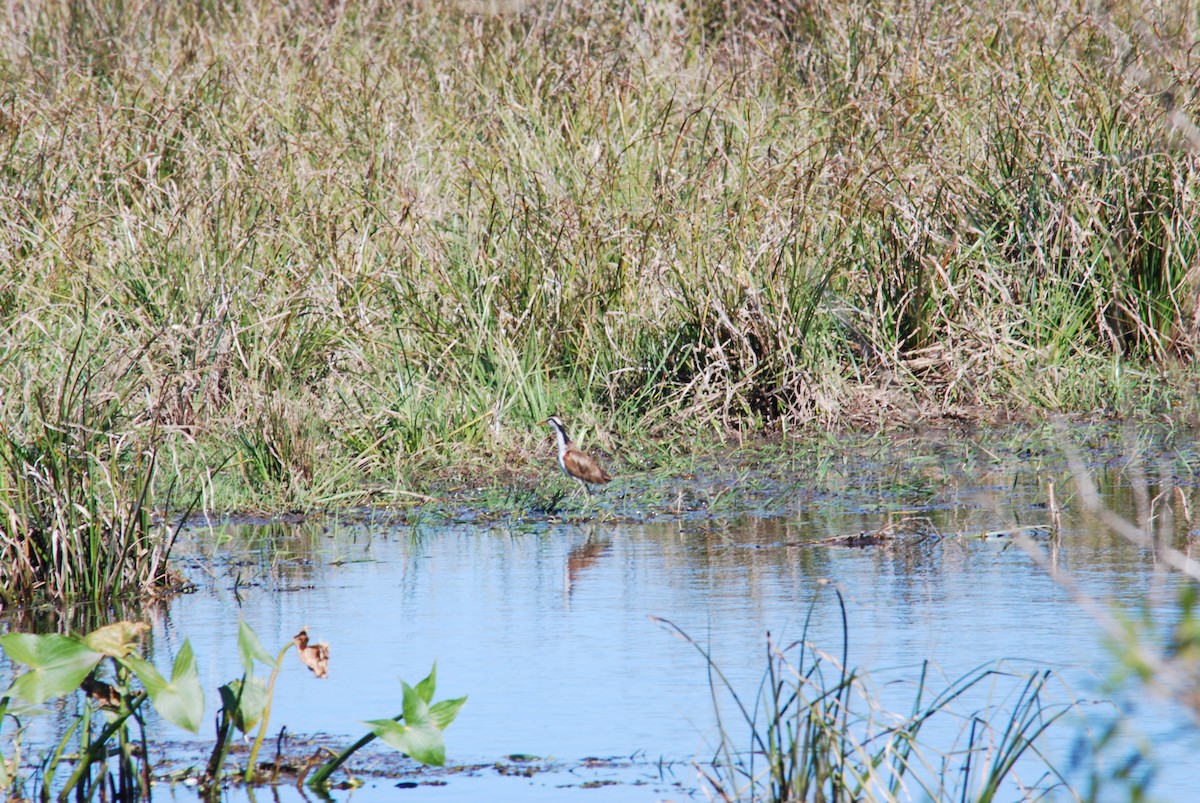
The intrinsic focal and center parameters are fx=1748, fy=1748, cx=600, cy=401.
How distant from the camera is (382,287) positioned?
1019 centimetres

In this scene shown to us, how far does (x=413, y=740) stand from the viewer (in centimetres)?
411

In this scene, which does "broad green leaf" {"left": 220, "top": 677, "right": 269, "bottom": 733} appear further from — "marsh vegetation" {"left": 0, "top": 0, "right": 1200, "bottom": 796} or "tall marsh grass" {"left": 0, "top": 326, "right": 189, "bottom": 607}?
"marsh vegetation" {"left": 0, "top": 0, "right": 1200, "bottom": 796}

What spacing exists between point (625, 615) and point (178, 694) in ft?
7.20

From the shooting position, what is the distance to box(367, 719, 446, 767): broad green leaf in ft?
13.4

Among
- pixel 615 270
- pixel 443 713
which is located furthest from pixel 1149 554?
pixel 615 270

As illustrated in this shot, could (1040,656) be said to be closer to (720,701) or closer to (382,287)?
(720,701)

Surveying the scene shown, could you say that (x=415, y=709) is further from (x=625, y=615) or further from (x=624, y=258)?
(x=624, y=258)

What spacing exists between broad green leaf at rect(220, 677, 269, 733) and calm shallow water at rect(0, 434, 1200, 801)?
0.25m

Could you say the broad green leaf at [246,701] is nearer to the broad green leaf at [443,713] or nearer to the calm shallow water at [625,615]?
the calm shallow water at [625,615]

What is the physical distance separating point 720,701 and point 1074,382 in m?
5.02

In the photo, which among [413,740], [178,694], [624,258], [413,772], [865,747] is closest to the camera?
[178,694]

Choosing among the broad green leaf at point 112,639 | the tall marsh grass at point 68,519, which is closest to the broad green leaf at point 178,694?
the broad green leaf at point 112,639

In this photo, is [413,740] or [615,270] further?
[615,270]

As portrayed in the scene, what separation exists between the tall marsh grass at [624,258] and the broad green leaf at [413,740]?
3.82 metres
